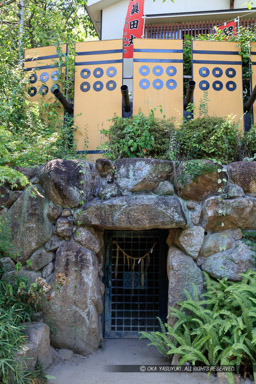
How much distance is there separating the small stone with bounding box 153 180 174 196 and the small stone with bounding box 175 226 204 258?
0.62m

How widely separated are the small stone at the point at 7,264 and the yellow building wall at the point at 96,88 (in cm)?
263

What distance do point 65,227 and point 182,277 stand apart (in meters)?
1.86

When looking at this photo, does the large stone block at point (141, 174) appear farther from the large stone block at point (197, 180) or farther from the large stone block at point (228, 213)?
the large stone block at point (228, 213)

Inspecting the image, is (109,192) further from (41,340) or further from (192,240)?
(41,340)

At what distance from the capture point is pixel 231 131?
602cm

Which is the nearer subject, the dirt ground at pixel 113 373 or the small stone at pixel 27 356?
the small stone at pixel 27 356

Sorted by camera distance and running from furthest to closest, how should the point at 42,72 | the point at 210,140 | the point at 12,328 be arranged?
the point at 42,72
the point at 210,140
the point at 12,328

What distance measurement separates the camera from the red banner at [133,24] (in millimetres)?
9008

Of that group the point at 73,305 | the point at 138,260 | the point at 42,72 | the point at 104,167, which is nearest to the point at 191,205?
the point at 104,167

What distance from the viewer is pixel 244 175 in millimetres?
5352

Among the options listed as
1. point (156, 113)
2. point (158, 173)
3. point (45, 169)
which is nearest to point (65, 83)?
point (156, 113)

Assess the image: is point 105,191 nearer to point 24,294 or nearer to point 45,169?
point 45,169

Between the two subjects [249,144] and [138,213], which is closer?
[138,213]

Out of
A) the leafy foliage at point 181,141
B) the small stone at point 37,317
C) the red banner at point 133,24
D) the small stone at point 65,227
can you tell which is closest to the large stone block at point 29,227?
the small stone at point 65,227
